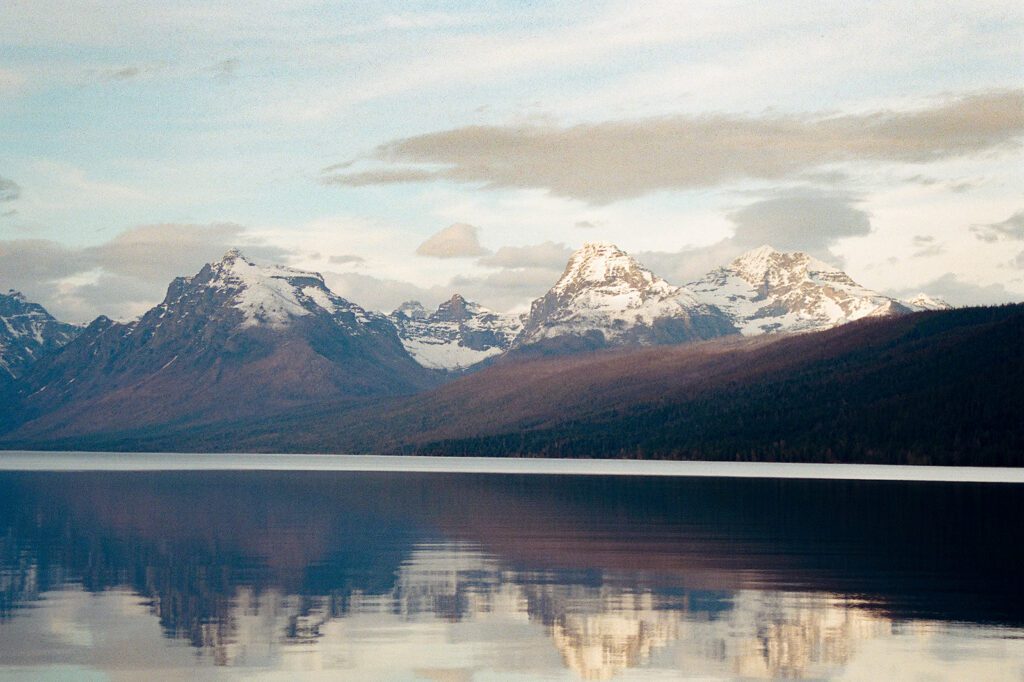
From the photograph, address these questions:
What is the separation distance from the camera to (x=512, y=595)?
51.8 metres

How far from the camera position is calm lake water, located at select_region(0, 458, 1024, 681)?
38188mm

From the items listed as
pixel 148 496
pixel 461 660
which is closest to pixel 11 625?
pixel 461 660

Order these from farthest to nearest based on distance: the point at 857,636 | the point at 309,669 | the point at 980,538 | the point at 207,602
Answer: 1. the point at 980,538
2. the point at 207,602
3. the point at 857,636
4. the point at 309,669

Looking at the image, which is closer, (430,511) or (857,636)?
(857,636)

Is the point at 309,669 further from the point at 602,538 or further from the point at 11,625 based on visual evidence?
the point at 602,538

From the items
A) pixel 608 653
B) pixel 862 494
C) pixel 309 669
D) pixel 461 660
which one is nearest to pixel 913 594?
pixel 608 653

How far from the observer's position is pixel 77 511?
10275 cm

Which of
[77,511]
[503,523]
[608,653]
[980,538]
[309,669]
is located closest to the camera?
[309,669]

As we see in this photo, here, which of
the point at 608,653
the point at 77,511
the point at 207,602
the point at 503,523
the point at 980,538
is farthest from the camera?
the point at 77,511

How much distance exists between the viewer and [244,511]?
103 meters

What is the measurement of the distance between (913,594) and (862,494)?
86057mm

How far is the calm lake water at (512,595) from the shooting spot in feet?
→ 125

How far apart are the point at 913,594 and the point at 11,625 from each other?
1234 inches

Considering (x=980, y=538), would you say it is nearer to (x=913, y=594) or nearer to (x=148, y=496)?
(x=913, y=594)
